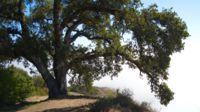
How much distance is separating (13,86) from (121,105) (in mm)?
9558

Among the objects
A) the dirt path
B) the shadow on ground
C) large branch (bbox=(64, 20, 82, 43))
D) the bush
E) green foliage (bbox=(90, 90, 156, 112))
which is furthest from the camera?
large branch (bbox=(64, 20, 82, 43))

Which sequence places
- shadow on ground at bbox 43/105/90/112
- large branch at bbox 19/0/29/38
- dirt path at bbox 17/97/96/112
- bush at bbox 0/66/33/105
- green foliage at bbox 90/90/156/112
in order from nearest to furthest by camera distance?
green foliage at bbox 90/90/156/112
shadow on ground at bbox 43/105/90/112
dirt path at bbox 17/97/96/112
large branch at bbox 19/0/29/38
bush at bbox 0/66/33/105

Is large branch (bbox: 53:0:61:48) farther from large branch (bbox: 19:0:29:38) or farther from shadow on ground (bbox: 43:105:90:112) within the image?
shadow on ground (bbox: 43:105:90:112)

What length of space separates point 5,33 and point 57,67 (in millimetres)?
3839

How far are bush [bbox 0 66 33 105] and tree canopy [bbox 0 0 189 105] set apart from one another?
4.73 feet

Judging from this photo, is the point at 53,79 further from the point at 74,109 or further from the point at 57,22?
the point at 74,109

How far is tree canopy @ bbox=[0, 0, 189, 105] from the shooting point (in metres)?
28.1

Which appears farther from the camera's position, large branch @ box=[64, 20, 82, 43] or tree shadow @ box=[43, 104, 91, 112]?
large branch @ box=[64, 20, 82, 43]

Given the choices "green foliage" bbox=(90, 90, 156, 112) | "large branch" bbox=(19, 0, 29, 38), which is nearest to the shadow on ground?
"green foliage" bbox=(90, 90, 156, 112)

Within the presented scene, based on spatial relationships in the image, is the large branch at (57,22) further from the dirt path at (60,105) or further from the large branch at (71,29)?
the dirt path at (60,105)

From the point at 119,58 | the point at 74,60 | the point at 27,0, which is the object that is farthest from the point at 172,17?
the point at 27,0

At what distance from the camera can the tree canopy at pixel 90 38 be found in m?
28.1

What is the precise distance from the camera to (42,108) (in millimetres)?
26000

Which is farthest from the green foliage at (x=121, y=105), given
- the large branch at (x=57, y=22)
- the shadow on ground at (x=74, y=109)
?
the large branch at (x=57, y=22)
